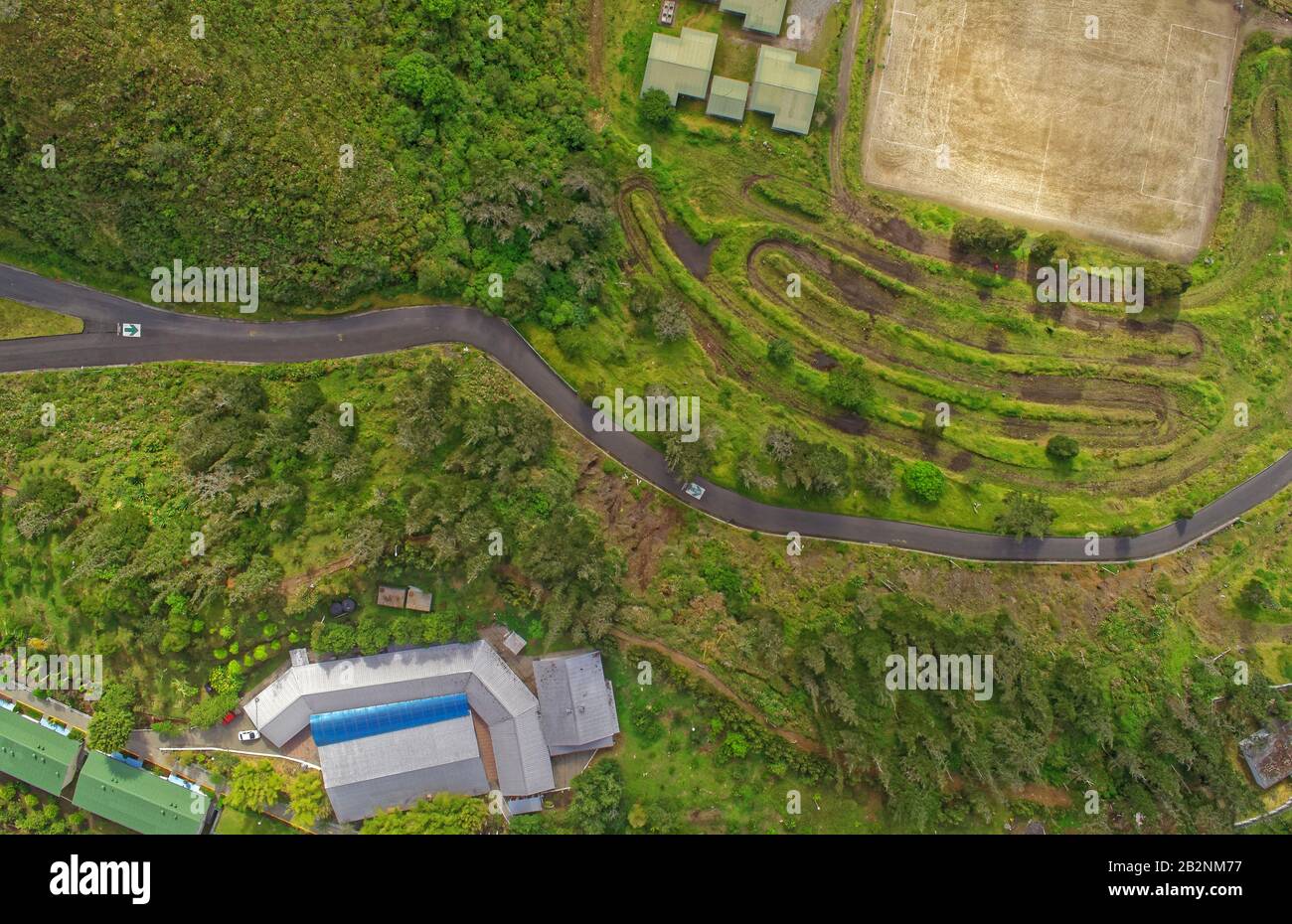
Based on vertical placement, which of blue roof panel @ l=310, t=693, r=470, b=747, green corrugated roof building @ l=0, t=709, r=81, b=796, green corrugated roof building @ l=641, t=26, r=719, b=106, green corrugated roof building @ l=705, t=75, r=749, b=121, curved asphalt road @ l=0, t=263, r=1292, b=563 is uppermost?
green corrugated roof building @ l=641, t=26, r=719, b=106

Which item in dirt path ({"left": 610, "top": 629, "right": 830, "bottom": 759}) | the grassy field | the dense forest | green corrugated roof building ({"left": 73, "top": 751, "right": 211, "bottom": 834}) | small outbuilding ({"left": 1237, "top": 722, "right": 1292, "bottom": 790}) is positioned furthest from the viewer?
small outbuilding ({"left": 1237, "top": 722, "right": 1292, "bottom": 790})

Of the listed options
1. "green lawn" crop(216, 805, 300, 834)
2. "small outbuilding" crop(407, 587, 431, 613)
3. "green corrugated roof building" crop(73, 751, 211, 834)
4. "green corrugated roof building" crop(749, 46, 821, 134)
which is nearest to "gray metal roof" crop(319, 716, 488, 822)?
"green lawn" crop(216, 805, 300, 834)

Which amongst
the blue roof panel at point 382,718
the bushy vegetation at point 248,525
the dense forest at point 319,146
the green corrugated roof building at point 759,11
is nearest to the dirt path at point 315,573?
the bushy vegetation at point 248,525

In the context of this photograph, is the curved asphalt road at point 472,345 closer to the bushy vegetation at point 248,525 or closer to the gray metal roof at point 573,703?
the bushy vegetation at point 248,525

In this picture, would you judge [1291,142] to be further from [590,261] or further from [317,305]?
[317,305]

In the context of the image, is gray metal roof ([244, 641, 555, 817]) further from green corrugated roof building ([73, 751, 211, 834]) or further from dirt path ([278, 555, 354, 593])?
green corrugated roof building ([73, 751, 211, 834])

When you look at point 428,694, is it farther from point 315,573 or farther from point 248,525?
point 248,525
